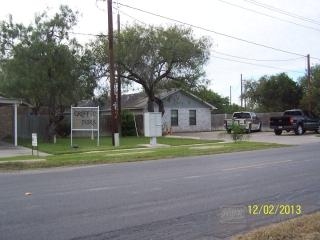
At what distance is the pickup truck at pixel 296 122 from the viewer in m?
39.5

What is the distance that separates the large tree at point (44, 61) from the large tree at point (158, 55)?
625cm

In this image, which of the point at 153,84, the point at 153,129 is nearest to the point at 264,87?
the point at 153,84

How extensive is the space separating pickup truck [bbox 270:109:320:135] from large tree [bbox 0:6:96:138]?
Result: 15.3m

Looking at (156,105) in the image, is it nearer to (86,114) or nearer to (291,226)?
(86,114)

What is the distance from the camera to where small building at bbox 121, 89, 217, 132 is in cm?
4856

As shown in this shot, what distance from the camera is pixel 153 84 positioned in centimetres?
4256

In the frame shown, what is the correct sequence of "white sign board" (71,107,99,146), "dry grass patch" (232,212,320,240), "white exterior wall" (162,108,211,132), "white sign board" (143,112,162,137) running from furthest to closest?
"white exterior wall" (162,108,211,132)
"white sign board" (71,107,99,146)
"white sign board" (143,112,162,137)
"dry grass patch" (232,212,320,240)

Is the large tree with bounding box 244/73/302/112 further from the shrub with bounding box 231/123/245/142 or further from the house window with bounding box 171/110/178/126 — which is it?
the shrub with bounding box 231/123/245/142

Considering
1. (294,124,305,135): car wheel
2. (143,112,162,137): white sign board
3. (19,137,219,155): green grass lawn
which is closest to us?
(19,137,219,155): green grass lawn

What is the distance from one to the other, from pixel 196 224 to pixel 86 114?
23771 millimetres

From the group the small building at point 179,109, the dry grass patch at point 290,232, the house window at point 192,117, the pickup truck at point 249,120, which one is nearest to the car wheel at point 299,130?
the pickup truck at point 249,120

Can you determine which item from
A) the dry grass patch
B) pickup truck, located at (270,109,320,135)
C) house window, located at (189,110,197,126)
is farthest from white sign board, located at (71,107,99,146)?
the dry grass patch
